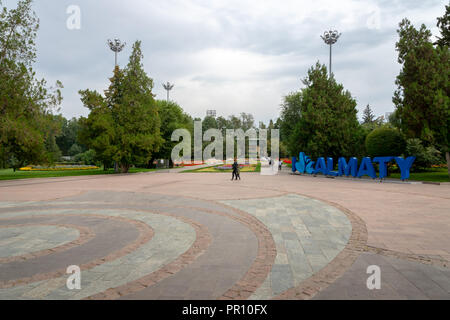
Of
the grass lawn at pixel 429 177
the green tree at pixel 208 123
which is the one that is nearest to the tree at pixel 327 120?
the grass lawn at pixel 429 177

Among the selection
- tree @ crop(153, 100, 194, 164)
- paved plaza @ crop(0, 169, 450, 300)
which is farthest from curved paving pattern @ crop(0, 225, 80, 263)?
tree @ crop(153, 100, 194, 164)

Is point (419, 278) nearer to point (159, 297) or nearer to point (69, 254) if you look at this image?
point (159, 297)

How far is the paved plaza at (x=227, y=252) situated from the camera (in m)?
4.01

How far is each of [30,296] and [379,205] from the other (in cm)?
1154

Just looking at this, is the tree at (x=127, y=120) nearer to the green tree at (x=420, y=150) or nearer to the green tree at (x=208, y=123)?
the green tree at (x=420, y=150)

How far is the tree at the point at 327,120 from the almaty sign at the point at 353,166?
191 centimetres

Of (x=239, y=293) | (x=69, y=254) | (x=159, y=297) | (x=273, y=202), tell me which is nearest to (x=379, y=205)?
(x=273, y=202)

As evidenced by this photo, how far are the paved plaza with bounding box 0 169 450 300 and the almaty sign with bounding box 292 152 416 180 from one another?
11743 millimetres

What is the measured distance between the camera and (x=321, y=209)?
1004 centimetres

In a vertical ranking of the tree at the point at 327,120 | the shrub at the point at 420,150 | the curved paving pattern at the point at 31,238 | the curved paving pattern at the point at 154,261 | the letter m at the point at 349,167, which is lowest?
the curved paving pattern at the point at 31,238

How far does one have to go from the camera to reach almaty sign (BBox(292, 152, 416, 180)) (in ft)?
68.1
